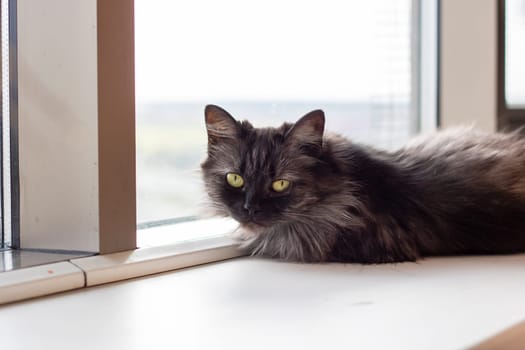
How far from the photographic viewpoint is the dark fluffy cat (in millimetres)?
1322

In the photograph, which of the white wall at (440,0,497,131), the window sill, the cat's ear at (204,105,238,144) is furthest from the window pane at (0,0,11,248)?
the white wall at (440,0,497,131)

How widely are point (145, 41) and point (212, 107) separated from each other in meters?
0.36

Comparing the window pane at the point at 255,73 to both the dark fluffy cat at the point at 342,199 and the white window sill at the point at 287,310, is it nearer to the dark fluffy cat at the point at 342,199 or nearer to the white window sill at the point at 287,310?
the dark fluffy cat at the point at 342,199

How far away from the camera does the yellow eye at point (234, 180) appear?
1341 mm

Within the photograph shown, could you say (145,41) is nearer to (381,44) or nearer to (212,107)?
(212,107)

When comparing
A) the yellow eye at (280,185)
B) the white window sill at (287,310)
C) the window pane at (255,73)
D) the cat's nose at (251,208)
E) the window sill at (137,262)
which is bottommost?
the white window sill at (287,310)

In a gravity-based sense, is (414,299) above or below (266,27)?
below

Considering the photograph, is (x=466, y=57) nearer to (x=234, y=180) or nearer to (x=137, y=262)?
(x=234, y=180)

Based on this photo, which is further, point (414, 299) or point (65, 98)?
point (65, 98)

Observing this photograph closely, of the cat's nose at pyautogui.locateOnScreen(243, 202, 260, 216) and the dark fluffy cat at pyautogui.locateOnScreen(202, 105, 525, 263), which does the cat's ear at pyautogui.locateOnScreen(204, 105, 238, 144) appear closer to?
the dark fluffy cat at pyautogui.locateOnScreen(202, 105, 525, 263)

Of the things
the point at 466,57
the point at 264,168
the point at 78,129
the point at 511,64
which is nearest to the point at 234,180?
the point at 264,168

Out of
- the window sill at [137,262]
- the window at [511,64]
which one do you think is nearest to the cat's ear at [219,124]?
the window sill at [137,262]

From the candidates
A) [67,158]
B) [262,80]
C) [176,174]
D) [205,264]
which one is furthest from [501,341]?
[262,80]

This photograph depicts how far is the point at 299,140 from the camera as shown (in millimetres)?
1335
